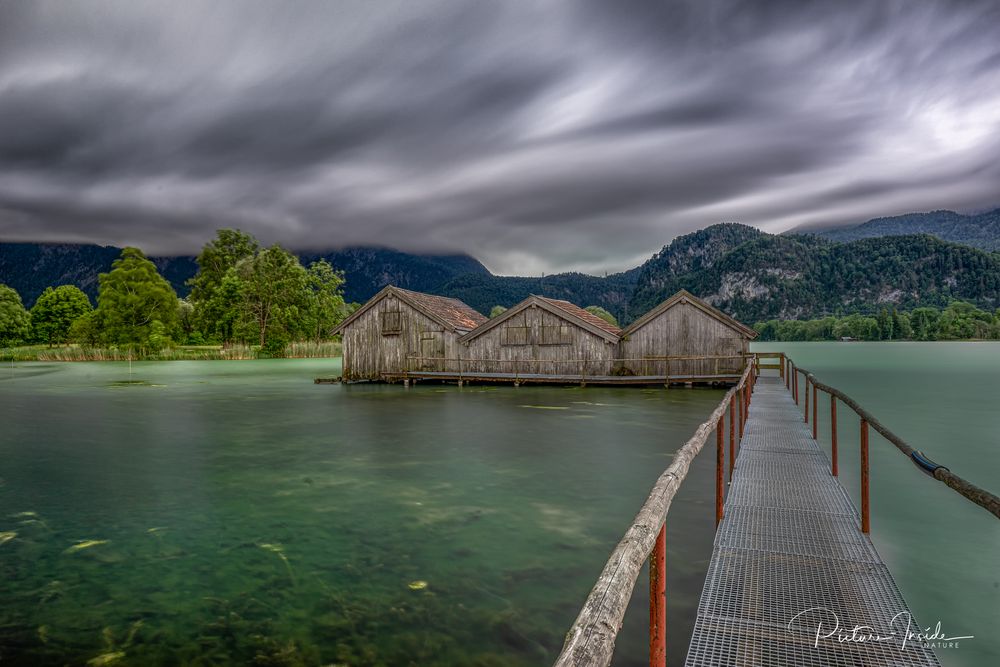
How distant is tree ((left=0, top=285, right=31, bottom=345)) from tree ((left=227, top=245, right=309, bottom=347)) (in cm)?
4264

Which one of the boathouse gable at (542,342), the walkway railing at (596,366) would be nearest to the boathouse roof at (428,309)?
the boathouse gable at (542,342)

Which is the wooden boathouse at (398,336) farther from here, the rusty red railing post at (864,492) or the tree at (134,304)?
the tree at (134,304)

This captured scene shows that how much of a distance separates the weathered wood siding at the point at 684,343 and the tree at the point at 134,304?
2096 inches

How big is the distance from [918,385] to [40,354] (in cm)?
8877

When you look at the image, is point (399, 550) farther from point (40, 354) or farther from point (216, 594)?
point (40, 354)

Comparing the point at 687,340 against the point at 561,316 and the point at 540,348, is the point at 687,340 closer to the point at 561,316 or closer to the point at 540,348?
the point at 561,316

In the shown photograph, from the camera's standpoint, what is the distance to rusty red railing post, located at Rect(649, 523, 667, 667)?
3248mm

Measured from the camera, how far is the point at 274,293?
227 ft

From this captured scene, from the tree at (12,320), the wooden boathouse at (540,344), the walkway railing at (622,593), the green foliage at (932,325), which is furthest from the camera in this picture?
the green foliage at (932,325)

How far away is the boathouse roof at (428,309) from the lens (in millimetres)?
36500

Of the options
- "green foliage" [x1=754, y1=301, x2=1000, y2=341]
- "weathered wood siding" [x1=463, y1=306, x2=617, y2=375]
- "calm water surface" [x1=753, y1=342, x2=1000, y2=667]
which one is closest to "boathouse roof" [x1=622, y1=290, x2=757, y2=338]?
"weathered wood siding" [x1=463, y1=306, x2=617, y2=375]

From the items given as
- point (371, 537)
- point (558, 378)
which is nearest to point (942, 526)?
point (371, 537)

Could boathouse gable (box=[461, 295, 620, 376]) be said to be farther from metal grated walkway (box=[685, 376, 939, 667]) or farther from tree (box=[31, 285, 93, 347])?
tree (box=[31, 285, 93, 347])

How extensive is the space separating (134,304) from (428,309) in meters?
41.8
